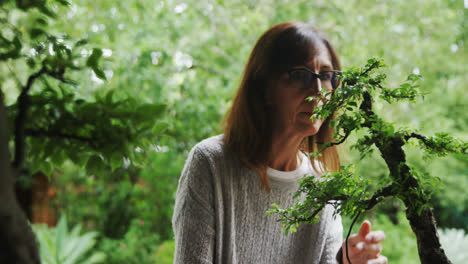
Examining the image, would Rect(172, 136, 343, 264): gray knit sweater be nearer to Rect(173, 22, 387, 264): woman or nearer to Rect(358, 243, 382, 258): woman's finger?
Rect(173, 22, 387, 264): woman

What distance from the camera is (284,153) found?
111cm

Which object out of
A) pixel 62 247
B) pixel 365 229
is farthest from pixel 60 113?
pixel 62 247

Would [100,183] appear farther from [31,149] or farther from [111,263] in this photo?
[31,149]

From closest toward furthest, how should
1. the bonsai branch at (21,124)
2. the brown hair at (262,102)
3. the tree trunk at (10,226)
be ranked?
the tree trunk at (10,226) → the bonsai branch at (21,124) → the brown hair at (262,102)

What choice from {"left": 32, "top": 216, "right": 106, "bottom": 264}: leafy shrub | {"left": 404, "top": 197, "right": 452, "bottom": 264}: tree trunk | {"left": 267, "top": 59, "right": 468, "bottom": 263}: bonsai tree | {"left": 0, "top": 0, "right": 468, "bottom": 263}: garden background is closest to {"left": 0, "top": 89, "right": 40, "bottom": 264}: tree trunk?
{"left": 267, "top": 59, "right": 468, "bottom": 263}: bonsai tree

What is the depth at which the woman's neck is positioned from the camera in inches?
42.4

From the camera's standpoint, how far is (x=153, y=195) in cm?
290

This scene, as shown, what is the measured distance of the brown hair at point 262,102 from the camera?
101 cm

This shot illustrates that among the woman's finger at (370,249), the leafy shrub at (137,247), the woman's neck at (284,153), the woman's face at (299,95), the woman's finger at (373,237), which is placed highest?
the woman's face at (299,95)

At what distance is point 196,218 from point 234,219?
5.1 inches

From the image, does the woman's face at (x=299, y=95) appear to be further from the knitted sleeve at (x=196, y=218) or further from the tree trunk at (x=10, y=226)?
the tree trunk at (x=10, y=226)

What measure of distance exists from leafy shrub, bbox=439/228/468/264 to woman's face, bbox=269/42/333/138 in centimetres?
71

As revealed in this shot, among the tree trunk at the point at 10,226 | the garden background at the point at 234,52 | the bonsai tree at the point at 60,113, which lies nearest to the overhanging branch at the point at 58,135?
the bonsai tree at the point at 60,113

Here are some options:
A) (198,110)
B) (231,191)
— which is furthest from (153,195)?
(231,191)
